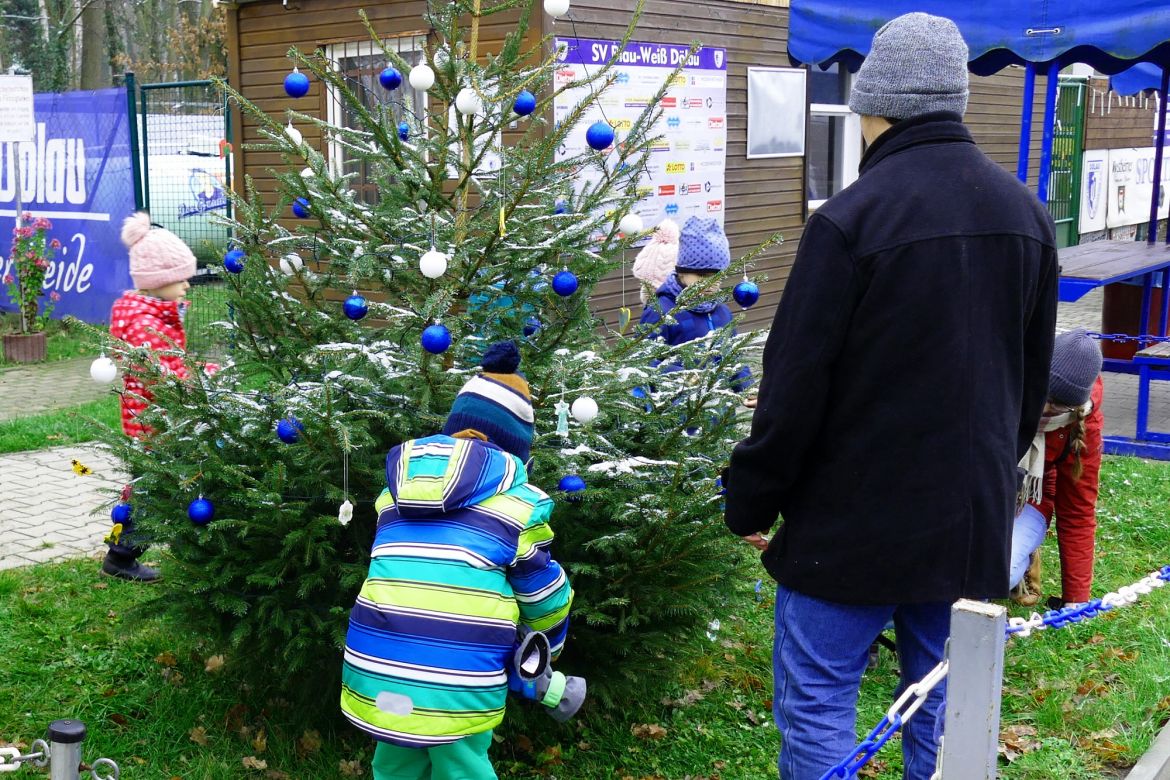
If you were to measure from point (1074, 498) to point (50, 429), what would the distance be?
685 cm

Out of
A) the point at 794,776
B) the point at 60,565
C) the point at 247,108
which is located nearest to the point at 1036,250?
the point at 794,776

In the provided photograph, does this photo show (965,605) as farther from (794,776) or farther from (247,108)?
(247,108)

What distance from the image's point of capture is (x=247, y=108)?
3.64m

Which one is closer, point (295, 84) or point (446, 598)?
point (446, 598)

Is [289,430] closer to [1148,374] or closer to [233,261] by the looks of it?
[233,261]

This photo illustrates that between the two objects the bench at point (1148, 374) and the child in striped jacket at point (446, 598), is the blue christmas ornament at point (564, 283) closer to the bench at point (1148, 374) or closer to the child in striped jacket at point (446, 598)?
the child in striped jacket at point (446, 598)

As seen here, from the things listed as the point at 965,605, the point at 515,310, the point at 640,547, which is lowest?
the point at 640,547

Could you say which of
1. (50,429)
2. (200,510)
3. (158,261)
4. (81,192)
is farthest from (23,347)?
(200,510)

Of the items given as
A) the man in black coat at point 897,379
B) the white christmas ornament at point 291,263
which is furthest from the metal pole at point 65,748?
the white christmas ornament at point 291,263

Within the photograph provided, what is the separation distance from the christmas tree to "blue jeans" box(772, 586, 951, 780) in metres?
0.90

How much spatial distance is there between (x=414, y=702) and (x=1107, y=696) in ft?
9.65

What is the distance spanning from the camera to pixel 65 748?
8.25 feet

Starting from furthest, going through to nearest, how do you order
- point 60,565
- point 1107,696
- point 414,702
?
point 60,565
point 1107,696
point 414,702

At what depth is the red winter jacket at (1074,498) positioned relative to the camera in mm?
4883
